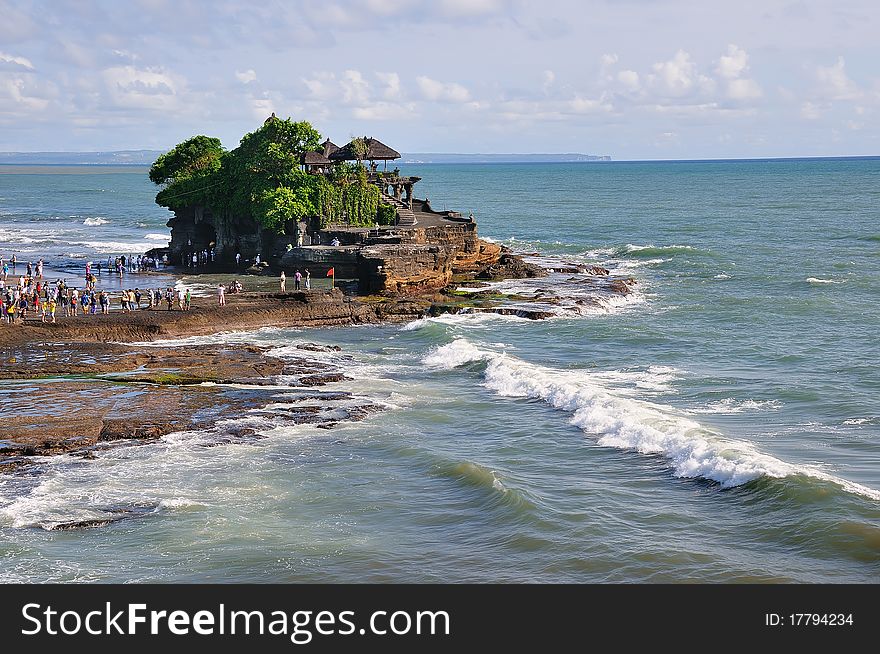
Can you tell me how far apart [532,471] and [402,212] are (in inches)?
1526

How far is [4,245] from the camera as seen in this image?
74.6m

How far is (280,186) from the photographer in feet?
188

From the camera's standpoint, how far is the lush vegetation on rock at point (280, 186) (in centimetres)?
5678

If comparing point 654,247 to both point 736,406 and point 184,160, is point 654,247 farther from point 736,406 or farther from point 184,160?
point 736,406

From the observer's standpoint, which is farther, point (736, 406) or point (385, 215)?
point (385, 215)

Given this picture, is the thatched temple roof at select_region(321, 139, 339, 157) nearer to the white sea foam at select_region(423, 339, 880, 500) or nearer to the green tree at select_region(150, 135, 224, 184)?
the green tree at select_region(150, 135, 224, 184)

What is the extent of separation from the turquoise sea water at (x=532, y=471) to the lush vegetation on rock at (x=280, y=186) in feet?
52.2

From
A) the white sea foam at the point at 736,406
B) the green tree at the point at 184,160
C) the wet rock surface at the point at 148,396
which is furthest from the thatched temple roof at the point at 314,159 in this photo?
the white sea foam at the point at 736,406

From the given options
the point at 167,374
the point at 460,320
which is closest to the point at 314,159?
the point at 460,320

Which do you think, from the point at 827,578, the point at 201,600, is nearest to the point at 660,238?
the point at 827,578

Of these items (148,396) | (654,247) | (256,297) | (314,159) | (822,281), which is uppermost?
(314,159)

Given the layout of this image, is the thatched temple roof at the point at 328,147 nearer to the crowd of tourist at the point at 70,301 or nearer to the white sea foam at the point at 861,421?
the crowd of tourist at the point at 70,301

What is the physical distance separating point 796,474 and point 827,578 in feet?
15.6

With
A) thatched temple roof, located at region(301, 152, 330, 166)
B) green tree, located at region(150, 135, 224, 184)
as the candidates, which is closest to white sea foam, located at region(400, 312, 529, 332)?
thatched temple roof, located at region(301, 152, 330, 166)
